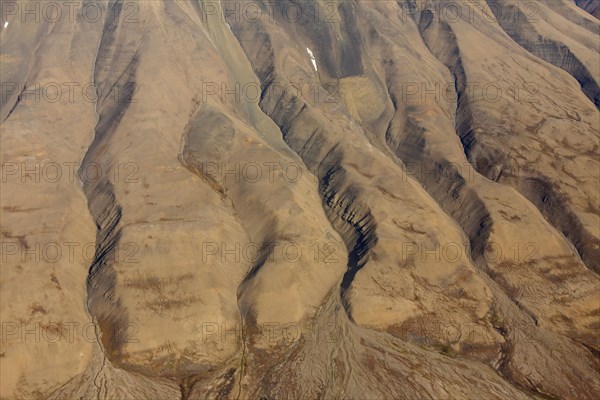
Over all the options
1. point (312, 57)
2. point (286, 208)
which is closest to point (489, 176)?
point (286, 208)

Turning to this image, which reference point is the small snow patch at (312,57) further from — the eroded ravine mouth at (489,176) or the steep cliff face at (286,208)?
the eroded ravine mouth at (489,176)

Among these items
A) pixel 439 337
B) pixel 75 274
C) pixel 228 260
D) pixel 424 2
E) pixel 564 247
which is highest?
pixel 424 2

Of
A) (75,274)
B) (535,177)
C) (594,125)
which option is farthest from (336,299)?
(594,125)

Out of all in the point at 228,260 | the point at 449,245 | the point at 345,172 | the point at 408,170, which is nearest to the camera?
the point at 228,260

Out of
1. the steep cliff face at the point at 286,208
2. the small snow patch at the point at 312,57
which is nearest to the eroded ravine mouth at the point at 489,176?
the steep cliff face at the point at 286,208

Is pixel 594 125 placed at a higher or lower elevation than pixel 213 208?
higher

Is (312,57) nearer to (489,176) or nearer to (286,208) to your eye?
(489,176)

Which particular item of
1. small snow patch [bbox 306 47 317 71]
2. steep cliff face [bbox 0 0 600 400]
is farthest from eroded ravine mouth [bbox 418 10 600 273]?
small snow patch [bbox 306 47 317 71]

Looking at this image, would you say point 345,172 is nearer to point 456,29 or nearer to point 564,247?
point 564,247
